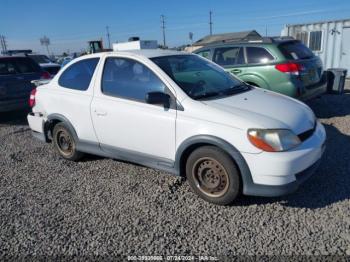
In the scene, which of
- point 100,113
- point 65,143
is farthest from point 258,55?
point 65,143

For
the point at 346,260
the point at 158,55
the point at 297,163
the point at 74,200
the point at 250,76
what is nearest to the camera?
the point at 346,260

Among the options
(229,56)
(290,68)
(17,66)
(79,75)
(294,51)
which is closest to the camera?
(79,75)

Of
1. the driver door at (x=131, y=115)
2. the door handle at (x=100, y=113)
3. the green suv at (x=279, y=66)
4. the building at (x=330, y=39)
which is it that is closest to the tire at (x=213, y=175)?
the driver door at (x=131, y=115)

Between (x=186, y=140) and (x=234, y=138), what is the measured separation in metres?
0.55

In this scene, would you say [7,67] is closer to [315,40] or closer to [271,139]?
[271,139]

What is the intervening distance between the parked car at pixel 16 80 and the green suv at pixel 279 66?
482 cm

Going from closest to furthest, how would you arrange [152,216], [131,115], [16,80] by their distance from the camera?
[152,216]
[131,115]
[16,80]

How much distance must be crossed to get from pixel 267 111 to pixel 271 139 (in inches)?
18.0

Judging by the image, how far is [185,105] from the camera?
3361mm

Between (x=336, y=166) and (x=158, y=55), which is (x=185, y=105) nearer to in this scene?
(x=158, y=55)

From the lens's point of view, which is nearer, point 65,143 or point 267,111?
point 267,111

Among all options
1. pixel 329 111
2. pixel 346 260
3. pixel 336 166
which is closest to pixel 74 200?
pixel 346 260

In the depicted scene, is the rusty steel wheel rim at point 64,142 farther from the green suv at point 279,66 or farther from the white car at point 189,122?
the green suv at point 279,66

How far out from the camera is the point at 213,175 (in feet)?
11.0
